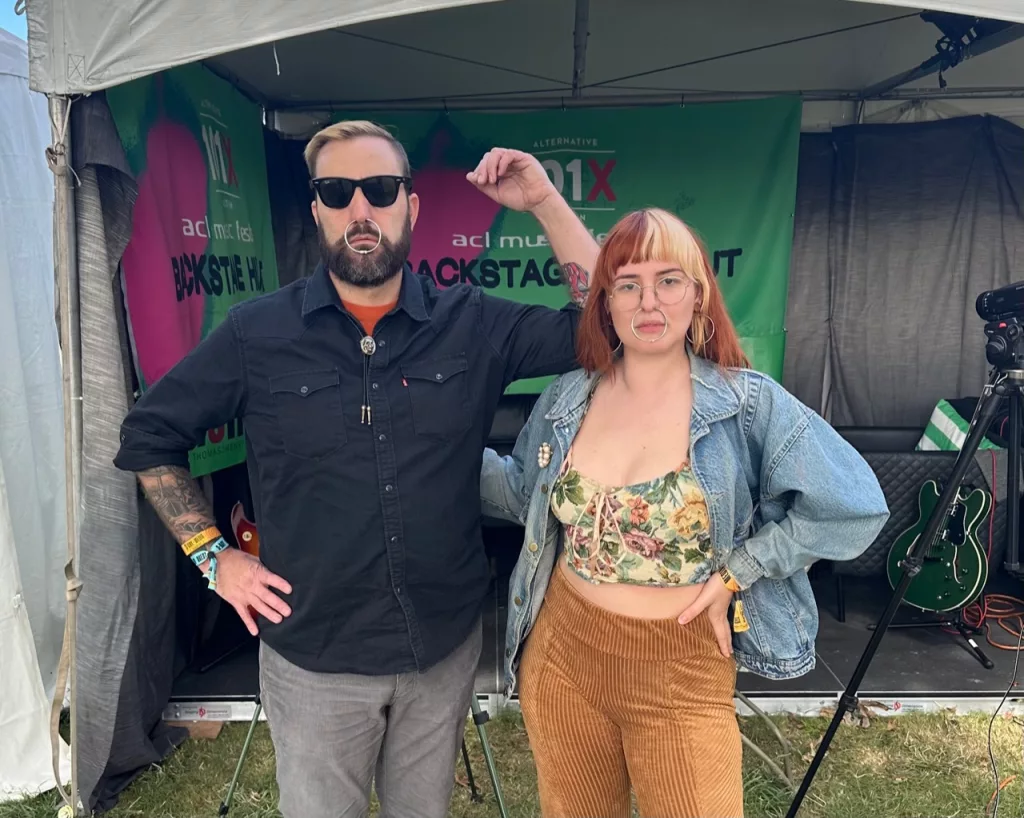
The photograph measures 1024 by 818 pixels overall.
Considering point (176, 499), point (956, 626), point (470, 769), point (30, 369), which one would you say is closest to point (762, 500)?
point (176, 499)

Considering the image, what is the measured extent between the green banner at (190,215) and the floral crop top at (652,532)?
1.73 m

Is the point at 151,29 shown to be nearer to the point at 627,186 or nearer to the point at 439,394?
the point at 439,394

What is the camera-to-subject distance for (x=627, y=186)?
3695 millimetres

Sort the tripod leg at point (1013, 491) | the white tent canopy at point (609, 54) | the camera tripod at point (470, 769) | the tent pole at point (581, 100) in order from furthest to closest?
the tent pole at point (581, 100) → the white tent canopy at point (609, 54) → the tripod leg at point (1013, 491) → the camera tripod at point (470, 769)

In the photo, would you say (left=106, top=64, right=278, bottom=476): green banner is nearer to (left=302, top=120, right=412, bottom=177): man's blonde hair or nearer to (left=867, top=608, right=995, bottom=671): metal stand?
(left=302, top=120, right=412, bottom=177): man's blonde hair

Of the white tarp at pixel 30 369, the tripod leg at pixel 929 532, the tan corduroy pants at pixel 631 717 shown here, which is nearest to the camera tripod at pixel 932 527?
the tripod leg at pixel 929 532

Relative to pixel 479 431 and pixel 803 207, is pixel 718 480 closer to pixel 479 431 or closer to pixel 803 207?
pixel 479 431

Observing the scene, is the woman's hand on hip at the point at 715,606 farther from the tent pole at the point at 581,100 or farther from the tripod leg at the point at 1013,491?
the tent pole at the point at 581,100

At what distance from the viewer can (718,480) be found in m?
1.33

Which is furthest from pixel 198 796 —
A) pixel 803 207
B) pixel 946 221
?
pixel 946 221

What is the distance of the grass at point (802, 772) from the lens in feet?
7.32

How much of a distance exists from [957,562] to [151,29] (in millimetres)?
3420

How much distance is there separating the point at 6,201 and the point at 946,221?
4530mm

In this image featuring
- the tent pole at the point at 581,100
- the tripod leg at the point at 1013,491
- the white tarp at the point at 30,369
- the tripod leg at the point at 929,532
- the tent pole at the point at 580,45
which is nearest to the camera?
the tripod leg at the point at 929,532
